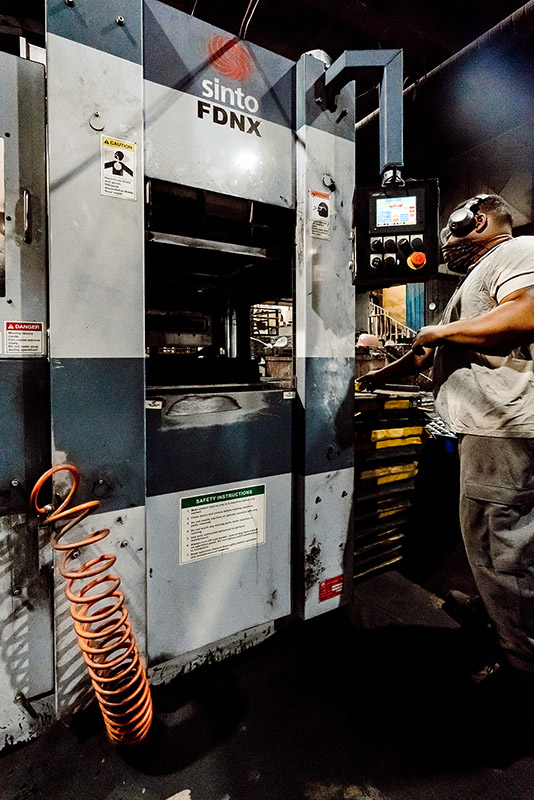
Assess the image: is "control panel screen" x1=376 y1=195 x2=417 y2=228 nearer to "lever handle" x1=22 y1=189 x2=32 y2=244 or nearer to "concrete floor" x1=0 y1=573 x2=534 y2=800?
"lever handle" x1=22 y1=189 x2=32 y2=244

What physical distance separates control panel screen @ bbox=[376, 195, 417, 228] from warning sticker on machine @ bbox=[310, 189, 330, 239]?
23 centimetres

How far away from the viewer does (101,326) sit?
4.26 ft

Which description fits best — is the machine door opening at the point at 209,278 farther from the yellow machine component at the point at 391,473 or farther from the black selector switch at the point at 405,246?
the yellow machine component at the point at 391,473

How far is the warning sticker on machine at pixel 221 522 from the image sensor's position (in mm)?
1503

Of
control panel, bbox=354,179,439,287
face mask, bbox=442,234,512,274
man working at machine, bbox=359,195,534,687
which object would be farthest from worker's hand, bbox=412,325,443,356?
face mask, bbox=442,234,512,274

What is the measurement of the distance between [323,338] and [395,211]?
64cm

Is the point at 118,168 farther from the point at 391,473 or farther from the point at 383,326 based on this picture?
the point at 383,326

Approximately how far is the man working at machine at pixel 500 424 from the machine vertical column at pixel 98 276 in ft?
3.85

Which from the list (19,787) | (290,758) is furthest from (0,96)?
(290,758)

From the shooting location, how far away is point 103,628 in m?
1.30

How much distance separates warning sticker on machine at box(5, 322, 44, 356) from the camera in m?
1.22

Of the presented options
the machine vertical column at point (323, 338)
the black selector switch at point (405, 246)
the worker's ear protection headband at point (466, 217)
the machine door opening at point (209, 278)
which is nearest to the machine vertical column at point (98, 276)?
the machine door opening at point (209, 278)

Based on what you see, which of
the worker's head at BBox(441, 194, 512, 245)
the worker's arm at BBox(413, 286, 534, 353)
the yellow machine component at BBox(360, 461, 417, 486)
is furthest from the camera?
the yellow machine component at BBox(360, 461, 417, 486)

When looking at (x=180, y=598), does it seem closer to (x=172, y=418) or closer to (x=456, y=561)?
(x=172, y=418)
